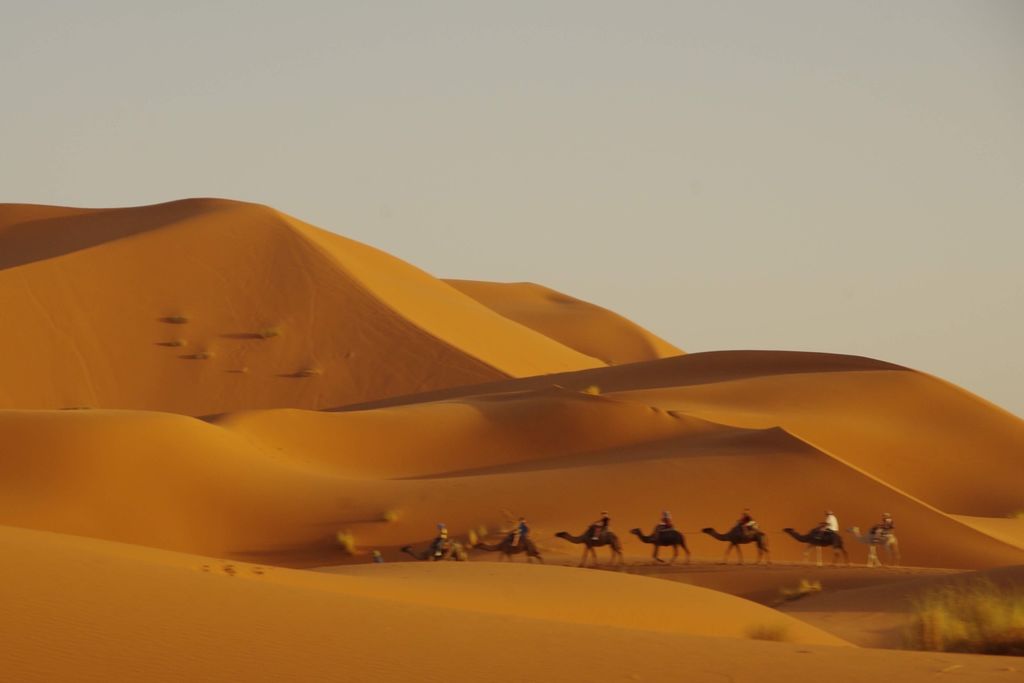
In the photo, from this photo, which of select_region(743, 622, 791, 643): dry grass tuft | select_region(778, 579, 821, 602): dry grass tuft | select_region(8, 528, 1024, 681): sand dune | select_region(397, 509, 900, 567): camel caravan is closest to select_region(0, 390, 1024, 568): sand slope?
select_region(397, 509, 900, 567): camel caravan

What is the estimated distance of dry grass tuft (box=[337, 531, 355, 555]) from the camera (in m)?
26.8

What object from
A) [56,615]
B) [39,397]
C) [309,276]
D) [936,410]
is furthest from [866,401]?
[56,615]

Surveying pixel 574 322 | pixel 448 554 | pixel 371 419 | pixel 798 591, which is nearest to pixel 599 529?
pixel 448 554

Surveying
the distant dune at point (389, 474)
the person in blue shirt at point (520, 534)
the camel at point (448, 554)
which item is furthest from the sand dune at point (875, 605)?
the camel at point (448, 554)

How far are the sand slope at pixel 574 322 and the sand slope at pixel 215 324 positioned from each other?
40.9 meters

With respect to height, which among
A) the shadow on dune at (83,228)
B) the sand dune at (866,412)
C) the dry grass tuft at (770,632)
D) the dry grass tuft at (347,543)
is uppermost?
the shadow on dune at (83,228)

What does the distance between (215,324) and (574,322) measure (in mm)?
60994

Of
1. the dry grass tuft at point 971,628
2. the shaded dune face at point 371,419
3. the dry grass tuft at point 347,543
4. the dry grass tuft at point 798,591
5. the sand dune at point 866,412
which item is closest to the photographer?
the dry grass tuft at point 971,628

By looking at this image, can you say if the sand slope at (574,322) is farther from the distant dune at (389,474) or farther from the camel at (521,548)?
the camel at (521,548)

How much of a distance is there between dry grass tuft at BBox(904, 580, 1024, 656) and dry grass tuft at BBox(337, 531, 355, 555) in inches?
486

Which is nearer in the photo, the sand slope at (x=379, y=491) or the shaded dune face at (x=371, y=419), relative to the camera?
the sand slope at (x=379, y=491)

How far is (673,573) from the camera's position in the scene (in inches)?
937

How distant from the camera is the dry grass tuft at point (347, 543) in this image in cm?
2680

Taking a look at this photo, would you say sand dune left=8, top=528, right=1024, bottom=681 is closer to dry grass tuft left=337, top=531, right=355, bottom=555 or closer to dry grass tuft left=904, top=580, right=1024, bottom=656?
dry grass tuft left=904, top=580, right=1024, bottom=656
